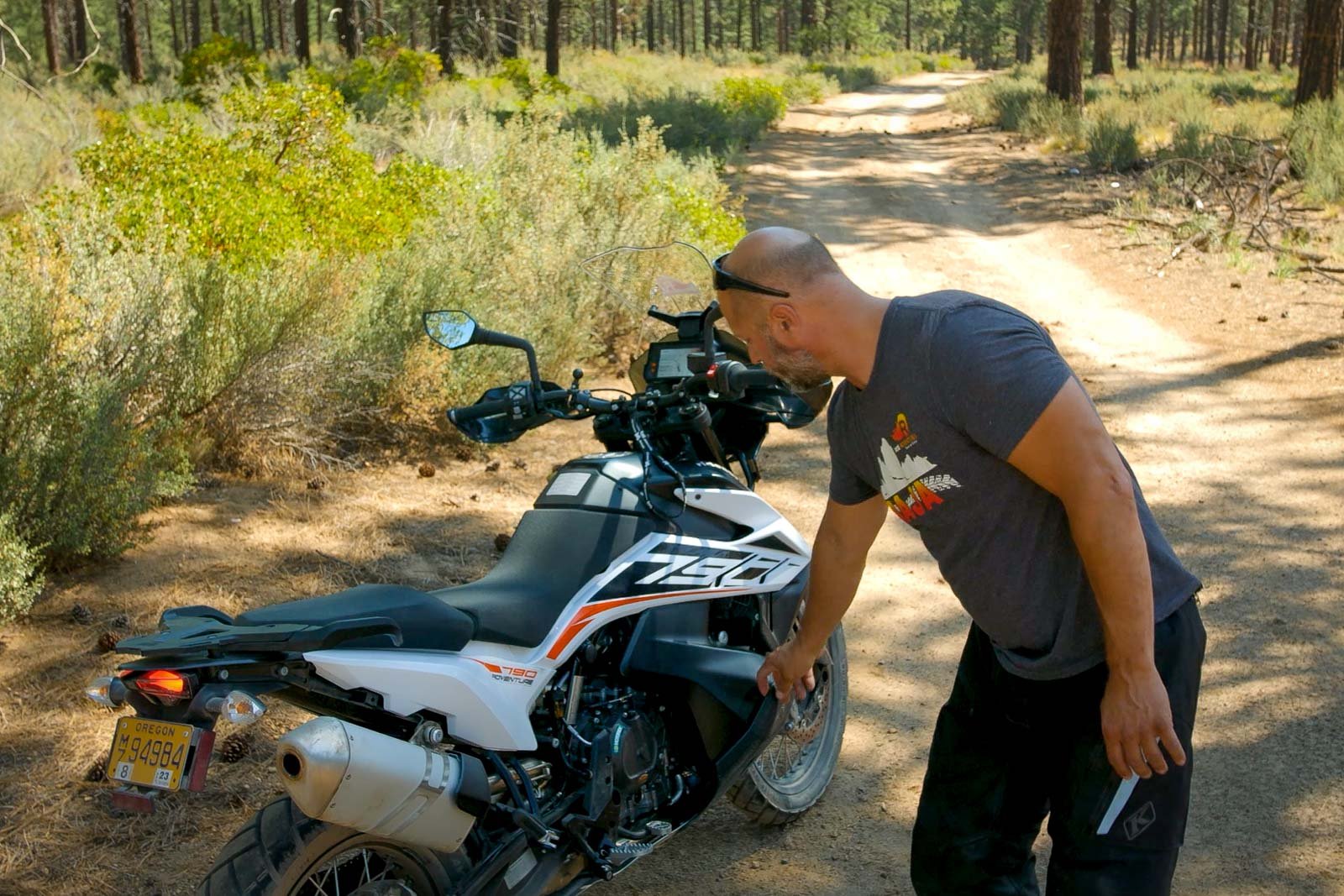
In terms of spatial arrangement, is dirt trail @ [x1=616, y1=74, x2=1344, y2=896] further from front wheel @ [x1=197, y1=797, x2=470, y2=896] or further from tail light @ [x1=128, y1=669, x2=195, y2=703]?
tail light @ [x1=128, y1=669, x2=195, y2=703]

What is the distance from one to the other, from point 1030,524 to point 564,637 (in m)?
1.16

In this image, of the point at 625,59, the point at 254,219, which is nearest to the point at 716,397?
the point at 254,219

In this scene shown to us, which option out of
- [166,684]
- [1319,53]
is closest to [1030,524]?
[166,684]

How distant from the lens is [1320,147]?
55.1 ft

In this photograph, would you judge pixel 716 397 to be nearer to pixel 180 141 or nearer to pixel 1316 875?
pixel 1316 875

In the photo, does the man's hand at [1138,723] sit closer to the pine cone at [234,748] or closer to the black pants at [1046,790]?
the black pants at [1046,790]

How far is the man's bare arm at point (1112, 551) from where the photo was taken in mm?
2381

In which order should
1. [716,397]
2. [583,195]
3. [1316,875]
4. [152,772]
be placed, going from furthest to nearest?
[583,195], [1316,875], [716,397], [152,772]

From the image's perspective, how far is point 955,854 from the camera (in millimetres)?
2996

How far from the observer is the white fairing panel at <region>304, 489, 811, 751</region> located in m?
2.75

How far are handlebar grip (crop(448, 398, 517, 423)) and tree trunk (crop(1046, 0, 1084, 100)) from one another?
24303 millimetres

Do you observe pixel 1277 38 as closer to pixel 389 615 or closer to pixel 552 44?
pixel 552 44

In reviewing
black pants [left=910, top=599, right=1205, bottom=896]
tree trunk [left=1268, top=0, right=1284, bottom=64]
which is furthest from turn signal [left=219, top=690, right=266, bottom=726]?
tree trunk [left=1268, top=0, right=1284, bottom=64]

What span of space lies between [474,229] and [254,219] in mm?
1581
